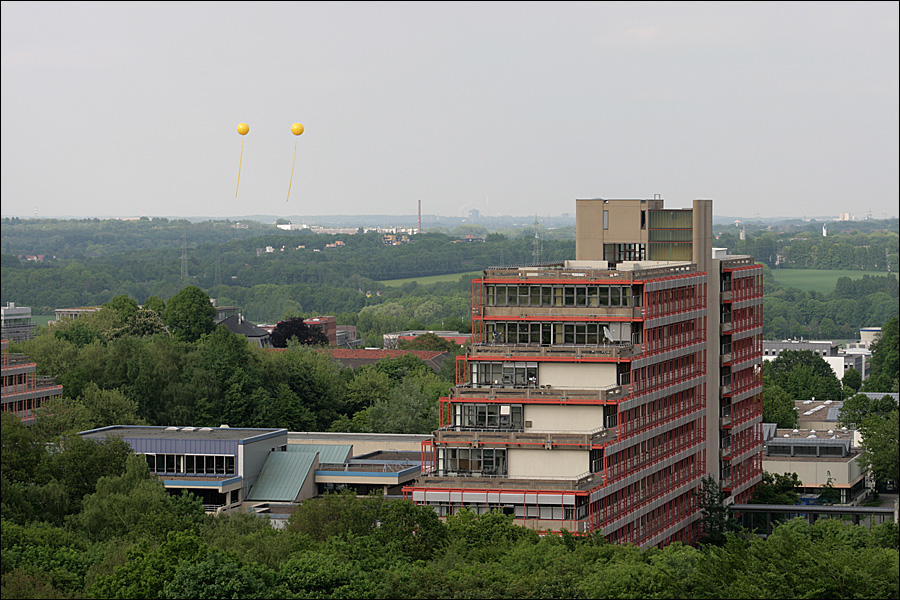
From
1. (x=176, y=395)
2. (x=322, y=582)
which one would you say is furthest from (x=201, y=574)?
(x=176, y=395)

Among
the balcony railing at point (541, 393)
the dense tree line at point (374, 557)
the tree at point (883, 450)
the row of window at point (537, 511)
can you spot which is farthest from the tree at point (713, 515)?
the tree at point (883, 450)

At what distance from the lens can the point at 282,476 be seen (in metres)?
122

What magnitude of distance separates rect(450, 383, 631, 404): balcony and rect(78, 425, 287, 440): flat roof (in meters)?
32.6

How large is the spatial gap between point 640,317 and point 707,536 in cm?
1976

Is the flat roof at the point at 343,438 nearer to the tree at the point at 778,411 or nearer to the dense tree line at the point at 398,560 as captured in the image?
the tree at the point at 778,411

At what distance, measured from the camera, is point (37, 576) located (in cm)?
7050

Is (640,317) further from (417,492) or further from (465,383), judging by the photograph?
(417,492)

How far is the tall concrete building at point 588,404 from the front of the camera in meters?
89.8

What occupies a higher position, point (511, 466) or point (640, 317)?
point (640, 317)

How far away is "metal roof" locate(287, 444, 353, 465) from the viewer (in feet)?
415

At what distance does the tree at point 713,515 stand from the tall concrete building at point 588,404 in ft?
2.29

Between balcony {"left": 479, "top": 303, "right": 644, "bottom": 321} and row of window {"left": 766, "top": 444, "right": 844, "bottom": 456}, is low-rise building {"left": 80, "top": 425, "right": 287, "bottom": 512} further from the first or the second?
row of window {"left": 766, "top": 444, "right": 844, "bottom": 456}

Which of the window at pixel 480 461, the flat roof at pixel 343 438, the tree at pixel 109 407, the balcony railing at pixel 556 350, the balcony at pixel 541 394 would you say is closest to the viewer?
the window at pixel 480 461

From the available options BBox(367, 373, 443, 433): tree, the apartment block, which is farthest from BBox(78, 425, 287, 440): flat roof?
BBox(367, 373, 443, 433): tree
